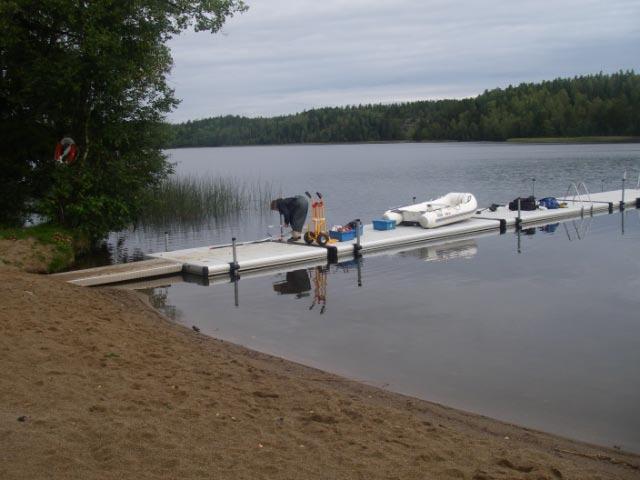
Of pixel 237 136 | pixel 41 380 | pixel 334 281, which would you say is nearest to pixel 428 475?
pixel 41 380

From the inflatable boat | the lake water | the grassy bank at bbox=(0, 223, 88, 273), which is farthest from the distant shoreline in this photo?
the grassy bank at bbox=(0, 223, 88, 273)

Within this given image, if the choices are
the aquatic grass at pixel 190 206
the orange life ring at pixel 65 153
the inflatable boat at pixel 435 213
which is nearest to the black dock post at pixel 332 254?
the inflatable boat at pixel 435 213

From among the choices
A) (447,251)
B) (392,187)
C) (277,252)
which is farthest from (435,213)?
(392,187)

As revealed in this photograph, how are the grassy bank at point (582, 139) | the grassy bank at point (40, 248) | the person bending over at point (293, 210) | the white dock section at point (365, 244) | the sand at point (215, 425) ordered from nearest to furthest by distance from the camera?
the sand at point (215, 425), the grassy bank at point (40, 248), the white dock section at point (365, 244), the person bending over at point (293, 210), the grassy bank at point (582, 139)

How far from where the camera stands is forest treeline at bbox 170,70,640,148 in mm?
92938

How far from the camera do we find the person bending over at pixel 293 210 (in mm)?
16234

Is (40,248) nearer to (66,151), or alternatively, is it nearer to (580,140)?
(66,151)

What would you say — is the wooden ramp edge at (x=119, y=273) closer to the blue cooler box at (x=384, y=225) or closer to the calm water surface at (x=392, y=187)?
the calm water surface at (x=392, y=187)

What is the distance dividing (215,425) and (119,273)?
861 centimetres

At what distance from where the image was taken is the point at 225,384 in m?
6.54

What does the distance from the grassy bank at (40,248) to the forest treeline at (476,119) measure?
7114 centimetres

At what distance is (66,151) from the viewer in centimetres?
1556

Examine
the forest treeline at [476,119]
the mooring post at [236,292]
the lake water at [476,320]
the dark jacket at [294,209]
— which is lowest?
the lake water at [476,320]

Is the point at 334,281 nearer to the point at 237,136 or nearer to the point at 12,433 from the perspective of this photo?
the point at 12,433
